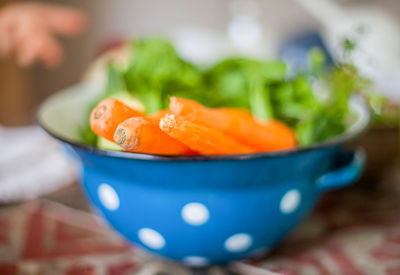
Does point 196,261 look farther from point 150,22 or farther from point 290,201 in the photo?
point 150,22

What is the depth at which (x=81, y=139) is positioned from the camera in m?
0.62

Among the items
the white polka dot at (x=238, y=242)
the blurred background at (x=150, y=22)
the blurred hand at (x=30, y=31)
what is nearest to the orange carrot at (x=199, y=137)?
the white polka dot at (x=238, y=242)

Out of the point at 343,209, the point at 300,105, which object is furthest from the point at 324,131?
the point at 343,209

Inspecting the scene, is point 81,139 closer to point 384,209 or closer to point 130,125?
point 130,125

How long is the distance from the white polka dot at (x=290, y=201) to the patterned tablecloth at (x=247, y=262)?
0.09 m

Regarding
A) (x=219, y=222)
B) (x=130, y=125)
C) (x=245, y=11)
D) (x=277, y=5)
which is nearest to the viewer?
(x=130, y=125)

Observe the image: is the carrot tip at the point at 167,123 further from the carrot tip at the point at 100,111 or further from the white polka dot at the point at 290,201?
the white polka dot at the point at 290,201

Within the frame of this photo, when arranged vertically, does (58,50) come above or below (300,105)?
below

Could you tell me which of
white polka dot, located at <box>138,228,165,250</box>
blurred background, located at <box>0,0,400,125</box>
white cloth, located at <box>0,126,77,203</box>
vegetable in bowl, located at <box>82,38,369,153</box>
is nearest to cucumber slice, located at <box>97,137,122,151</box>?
vegetable in bowl, located at <box>82,38,369,153</box>

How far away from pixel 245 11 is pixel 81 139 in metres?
2.12

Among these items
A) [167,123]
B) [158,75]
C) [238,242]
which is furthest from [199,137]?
[158,75]

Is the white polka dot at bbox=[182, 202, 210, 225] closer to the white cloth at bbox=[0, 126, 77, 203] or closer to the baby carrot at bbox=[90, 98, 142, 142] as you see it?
the baby carrot at bbox=[90, 98, 142, 142]

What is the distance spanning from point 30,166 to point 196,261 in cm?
46

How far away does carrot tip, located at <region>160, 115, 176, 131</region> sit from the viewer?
1.25 ft
